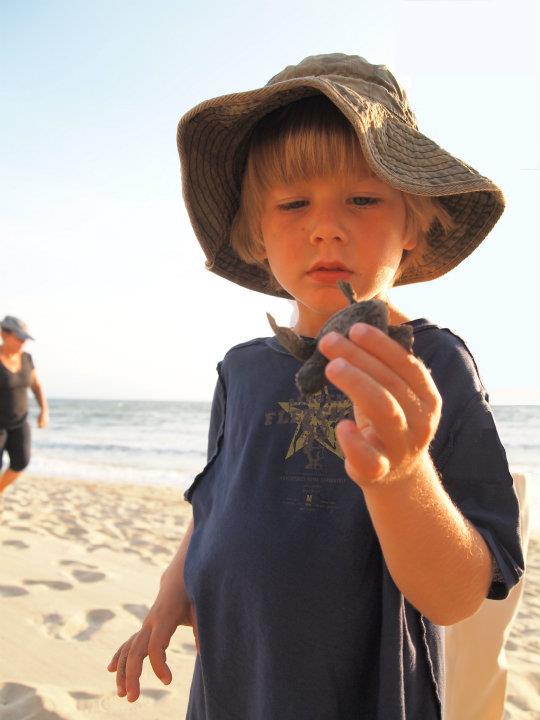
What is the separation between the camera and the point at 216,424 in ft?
6.77

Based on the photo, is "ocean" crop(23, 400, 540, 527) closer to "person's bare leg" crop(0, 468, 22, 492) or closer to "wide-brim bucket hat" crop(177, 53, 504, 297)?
"person's bare leg" crop(0, 468, 22, 492)

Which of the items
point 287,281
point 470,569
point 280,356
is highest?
point 287,281

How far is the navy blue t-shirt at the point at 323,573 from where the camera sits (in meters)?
1.35

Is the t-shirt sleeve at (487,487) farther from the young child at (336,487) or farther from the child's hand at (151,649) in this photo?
the child's hand at (151,649)

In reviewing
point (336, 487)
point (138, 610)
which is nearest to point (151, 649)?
point (336, 487)

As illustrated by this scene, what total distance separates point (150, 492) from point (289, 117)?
1160 centimetres

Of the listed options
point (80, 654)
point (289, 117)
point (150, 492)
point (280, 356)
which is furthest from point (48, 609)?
point (150, 492)

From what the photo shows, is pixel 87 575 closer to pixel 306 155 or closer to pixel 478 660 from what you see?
pixel 478 660

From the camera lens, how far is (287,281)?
5.36 feet

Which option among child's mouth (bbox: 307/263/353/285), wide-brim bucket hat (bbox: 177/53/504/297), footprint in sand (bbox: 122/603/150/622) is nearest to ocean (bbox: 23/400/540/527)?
footprint in sand (bbox: 122/603/150/622)

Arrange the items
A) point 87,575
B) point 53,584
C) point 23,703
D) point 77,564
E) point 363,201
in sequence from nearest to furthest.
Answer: point 363,201, point 23,703, point 53,584, point 87,575, point 77,564

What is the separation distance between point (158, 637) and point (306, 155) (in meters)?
1.56

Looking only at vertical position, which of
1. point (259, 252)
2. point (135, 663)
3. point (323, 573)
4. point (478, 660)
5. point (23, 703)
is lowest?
point (23, 703)

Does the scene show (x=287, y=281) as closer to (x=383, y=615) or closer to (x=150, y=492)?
(x=383, y=615)
